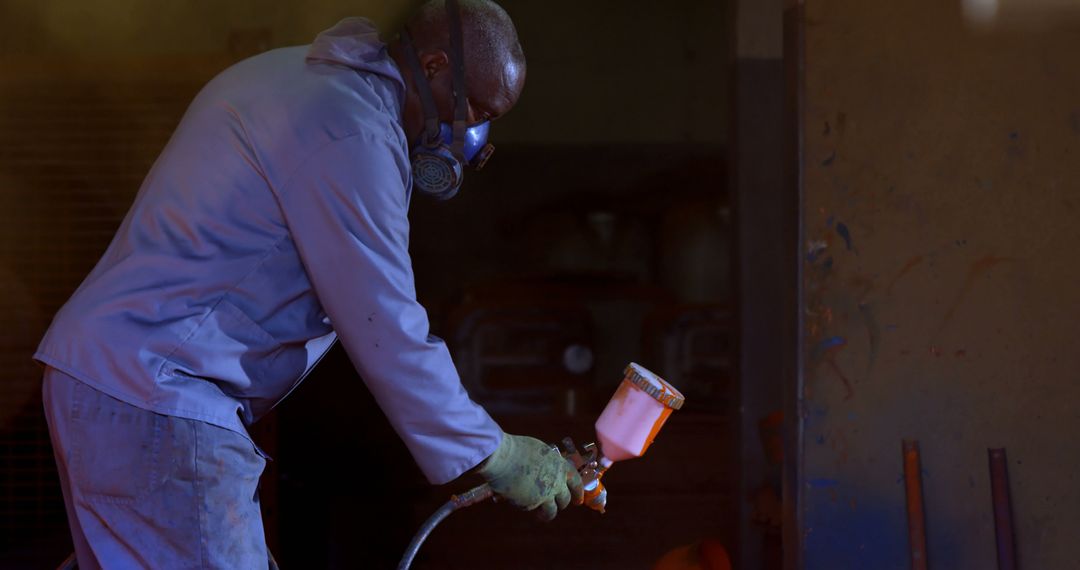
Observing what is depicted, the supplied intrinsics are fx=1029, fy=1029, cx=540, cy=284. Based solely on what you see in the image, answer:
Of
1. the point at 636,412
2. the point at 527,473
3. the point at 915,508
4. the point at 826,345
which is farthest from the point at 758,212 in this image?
the point at 527,473

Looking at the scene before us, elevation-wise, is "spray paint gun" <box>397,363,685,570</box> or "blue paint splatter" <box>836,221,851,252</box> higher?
"blue paint splatter" <box>836,221,851,252</box>

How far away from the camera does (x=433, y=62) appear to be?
7.53ft

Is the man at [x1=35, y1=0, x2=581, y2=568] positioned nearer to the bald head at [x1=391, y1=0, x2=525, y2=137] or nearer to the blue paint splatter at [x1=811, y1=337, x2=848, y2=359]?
the bald head at [x1=391, y1=0, x2=525, y2=137]

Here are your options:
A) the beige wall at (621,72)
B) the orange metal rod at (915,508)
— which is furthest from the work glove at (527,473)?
the beige wall at (621,72)

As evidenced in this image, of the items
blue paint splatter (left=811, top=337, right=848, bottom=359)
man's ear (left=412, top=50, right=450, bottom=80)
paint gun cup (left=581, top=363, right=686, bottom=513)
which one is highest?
man's ear (left=412, top=50, right=450, bottom=80)

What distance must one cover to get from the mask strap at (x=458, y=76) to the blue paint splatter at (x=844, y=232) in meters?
1.57

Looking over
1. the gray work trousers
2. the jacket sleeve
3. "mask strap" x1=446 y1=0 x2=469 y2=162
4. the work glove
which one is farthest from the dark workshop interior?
the gray work trousers

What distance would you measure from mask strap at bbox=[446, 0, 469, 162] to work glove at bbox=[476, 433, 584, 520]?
0.66m

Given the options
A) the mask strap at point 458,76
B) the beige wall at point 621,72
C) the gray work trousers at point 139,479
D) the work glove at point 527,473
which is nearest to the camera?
the gray work trousers at point 139,479

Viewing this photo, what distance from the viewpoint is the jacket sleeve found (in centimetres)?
195

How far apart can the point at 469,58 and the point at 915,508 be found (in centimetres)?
207

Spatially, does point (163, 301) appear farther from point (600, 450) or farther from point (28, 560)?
point (28, 560)

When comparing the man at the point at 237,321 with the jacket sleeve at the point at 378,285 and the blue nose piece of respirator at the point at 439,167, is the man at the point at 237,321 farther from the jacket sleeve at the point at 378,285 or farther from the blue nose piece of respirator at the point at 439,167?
the blue nose piece of respirator at the point at 439,167

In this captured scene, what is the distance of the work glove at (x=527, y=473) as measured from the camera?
2.16 m
